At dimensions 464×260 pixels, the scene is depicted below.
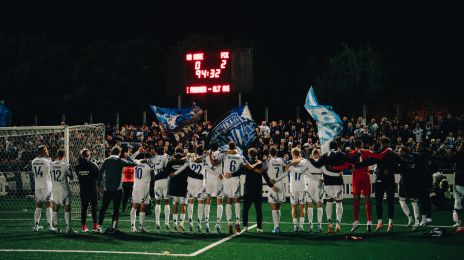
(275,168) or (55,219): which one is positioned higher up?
(275,168)

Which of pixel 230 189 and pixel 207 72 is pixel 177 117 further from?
pixel 230 189

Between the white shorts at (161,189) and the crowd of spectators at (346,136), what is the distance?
402 inches

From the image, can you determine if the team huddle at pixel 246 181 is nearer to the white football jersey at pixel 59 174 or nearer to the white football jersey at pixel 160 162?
the white football jersey at pixel 59 174

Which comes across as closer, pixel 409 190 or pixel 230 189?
pixel 230 189

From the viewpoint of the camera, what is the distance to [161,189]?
56.0 ft

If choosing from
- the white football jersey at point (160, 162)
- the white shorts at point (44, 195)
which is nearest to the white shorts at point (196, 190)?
the white football jersey at point (160, 162)

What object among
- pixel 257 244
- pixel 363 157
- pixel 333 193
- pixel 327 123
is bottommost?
pixel 257 244

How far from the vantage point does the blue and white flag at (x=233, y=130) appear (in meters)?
24.4

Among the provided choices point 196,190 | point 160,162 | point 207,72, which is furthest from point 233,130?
point 207,72

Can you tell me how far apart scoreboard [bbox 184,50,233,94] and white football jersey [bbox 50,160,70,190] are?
1738cm

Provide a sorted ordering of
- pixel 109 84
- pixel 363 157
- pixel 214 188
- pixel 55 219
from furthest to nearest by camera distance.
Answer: pixel 109 84 < pixel 55 219 < pixel 214 188 < pixel 363 157

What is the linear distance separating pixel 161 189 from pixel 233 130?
26.0ft

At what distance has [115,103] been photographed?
5859 cm

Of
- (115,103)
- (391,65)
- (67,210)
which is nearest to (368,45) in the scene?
(391,65)
